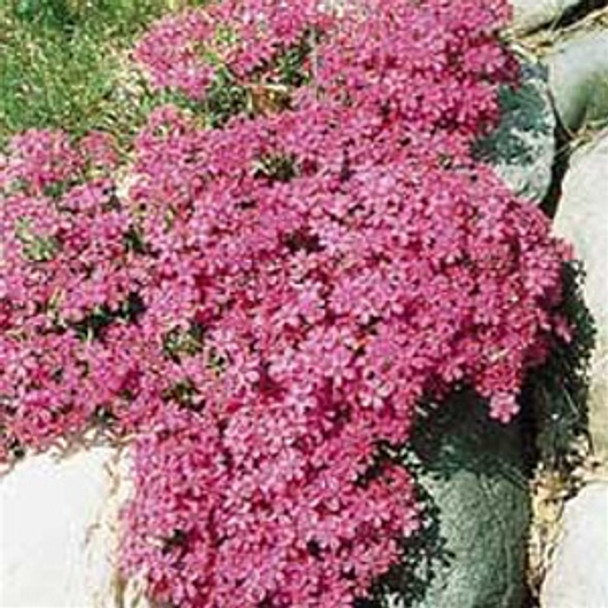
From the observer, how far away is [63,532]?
3.79m

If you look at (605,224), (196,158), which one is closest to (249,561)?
(196,158)

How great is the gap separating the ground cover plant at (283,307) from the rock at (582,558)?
1.28ft

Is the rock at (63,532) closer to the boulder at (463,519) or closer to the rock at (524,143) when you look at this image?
the boulder at (463,519)

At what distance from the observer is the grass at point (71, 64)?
16.0ft

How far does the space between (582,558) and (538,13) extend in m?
1.82

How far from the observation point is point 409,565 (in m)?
3.86

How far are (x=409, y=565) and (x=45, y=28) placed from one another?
7.66ft

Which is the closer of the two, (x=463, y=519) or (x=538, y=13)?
(x=463, y=519)

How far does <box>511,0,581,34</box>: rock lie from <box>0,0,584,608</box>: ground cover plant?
0.80 metres

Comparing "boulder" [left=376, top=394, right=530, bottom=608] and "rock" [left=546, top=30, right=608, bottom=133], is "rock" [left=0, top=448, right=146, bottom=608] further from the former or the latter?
"rock" [left=546, top=30, right=608, bottom=133]

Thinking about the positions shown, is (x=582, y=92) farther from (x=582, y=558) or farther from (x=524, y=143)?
(x=582, y=558)

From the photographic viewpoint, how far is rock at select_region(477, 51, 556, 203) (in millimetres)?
4332

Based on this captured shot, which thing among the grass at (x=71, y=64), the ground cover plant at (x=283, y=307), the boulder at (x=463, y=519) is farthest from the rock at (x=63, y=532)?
the grass at (x=71, y=64)

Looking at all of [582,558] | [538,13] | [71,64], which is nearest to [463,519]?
[582,558]
